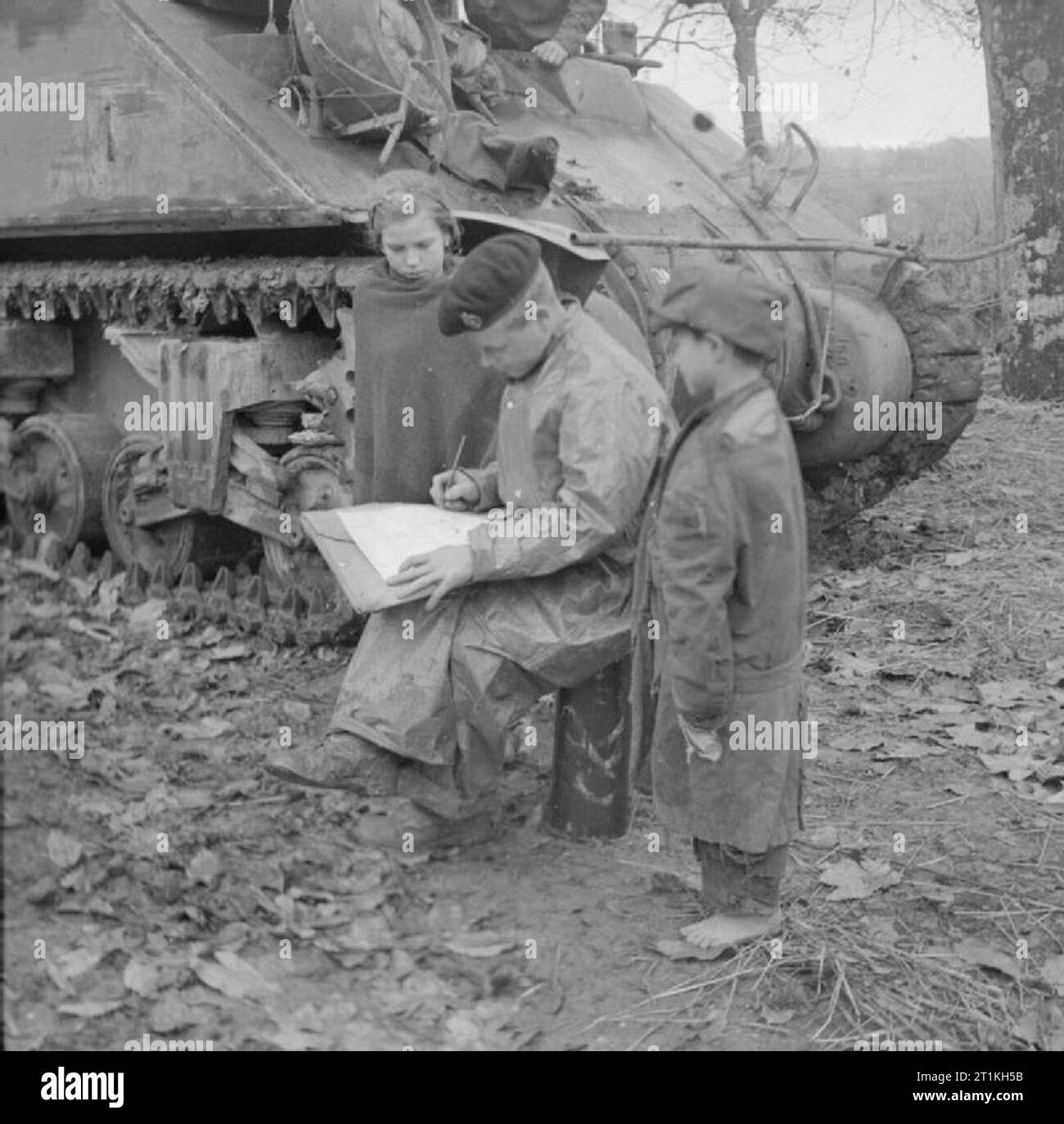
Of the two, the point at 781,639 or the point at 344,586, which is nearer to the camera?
the point at 781,639

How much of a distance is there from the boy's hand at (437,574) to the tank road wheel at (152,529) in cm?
306

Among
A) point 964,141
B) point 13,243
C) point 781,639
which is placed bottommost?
point 781,639

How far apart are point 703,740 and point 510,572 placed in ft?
2.19

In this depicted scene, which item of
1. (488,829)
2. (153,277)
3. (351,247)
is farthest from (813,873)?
(153,277)

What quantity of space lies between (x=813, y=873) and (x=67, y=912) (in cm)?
198

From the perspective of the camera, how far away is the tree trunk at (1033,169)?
11250 millimetres

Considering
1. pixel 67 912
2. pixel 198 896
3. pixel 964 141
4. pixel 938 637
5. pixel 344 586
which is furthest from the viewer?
pixel 964 141

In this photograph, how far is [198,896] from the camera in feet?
12.7

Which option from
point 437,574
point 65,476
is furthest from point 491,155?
point 437,574

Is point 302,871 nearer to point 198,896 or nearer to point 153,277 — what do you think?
point 198,896

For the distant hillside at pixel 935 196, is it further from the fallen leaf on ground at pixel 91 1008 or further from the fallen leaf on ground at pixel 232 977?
the fallen leaf on ground at pixel 91 1008

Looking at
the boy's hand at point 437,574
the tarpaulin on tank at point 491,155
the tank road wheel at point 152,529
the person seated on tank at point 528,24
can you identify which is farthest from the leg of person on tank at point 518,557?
the person seated on tank at point 528,24

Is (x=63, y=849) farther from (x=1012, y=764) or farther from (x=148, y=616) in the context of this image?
(x=1012, y=764)

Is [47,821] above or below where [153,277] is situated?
below
